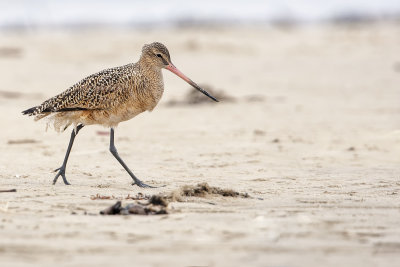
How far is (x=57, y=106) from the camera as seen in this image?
7773mm

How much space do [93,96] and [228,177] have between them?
1655 millimetres

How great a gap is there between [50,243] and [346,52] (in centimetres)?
2269

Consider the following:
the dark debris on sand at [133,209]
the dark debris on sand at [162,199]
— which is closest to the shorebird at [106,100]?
the dark debris on sand at [162,199]

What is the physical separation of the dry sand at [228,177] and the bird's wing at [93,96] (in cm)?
73

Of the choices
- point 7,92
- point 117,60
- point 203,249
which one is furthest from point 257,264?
point 117,60

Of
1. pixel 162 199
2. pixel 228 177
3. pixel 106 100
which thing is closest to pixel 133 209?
pixel 162 199

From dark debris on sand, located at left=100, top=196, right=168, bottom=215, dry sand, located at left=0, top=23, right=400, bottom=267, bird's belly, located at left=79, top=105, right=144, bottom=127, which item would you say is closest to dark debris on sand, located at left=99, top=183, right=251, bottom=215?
dark debris on sand, located at left=100, top=196, right=168, bottom=215

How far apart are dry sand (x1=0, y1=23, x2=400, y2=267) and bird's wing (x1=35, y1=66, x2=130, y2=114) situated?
733mm

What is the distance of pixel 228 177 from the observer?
827 centimetres

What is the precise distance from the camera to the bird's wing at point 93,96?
774 cm

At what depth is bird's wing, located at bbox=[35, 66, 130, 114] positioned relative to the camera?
7742 mm

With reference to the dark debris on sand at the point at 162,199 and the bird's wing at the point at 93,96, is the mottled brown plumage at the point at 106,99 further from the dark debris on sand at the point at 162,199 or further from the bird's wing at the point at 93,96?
the dark debris on sand at the point at 162,199

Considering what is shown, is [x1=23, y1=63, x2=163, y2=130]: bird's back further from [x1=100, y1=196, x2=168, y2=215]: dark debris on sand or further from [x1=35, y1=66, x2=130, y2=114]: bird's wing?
[x1=100, y1=196, x2=168, y2=215]: dark debris on sand

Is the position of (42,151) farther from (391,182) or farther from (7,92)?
(7,92)
